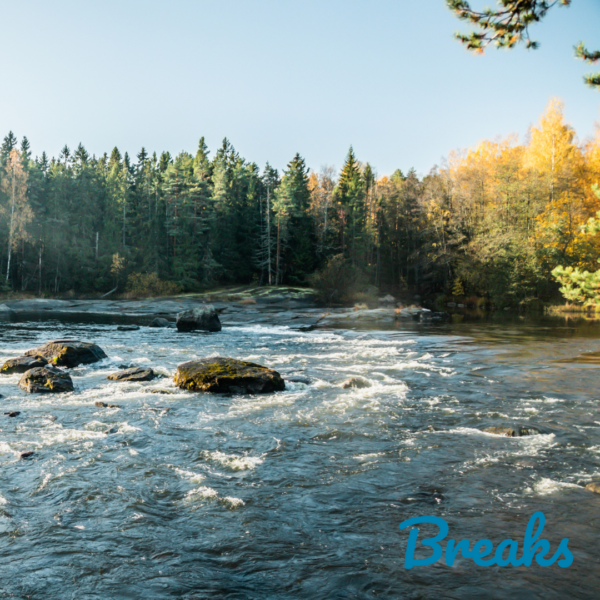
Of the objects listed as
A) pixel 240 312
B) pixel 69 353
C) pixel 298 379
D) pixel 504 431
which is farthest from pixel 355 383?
pixel 240 312

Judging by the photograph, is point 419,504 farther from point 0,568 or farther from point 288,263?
point 288,263

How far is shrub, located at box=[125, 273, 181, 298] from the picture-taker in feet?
165

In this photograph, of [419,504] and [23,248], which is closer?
[419,504]

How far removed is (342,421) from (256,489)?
305 cm

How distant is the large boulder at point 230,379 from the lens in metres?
10.9

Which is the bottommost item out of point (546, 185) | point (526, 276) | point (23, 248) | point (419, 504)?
point (419, 504)

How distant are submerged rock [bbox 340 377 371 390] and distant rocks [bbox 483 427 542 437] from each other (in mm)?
3758

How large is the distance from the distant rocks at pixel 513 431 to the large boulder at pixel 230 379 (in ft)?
15.4

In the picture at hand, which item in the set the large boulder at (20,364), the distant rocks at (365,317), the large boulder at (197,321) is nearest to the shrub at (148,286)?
the distant rocks at (365,317)

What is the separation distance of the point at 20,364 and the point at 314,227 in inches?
2013

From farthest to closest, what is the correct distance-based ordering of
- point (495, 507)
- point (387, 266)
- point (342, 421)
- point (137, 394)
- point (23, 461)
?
point (387, 266) < point (137, 394) < point (342, 421) < point (23, 461) < point (495, 507)

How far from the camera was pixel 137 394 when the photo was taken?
10539 millimetres

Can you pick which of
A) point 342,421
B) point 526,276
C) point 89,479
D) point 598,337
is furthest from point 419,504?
point 526,276

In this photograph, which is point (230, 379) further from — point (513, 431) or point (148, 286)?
point (148, 286)
